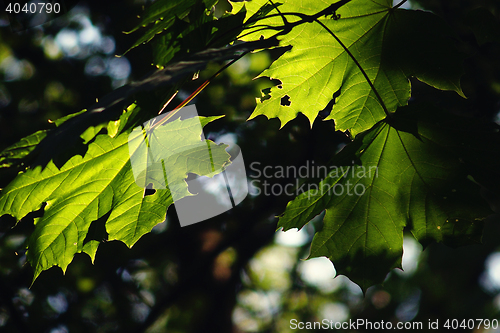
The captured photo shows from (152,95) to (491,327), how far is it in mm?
7002

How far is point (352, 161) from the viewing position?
43.5 inches

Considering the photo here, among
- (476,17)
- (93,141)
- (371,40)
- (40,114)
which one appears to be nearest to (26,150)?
(93,141)

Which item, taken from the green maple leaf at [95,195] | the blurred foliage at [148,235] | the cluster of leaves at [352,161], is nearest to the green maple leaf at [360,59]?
the cluster of leaves at [352,161]

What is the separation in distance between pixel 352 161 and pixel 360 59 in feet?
1.22

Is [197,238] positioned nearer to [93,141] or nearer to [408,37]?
[93,141]

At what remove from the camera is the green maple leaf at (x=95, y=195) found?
41.3 inches

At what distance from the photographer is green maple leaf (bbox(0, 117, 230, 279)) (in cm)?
105

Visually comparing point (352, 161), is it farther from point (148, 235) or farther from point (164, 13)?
point (148, 235)

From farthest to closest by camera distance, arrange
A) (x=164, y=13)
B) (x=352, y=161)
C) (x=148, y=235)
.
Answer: (x=148, y=235) → (x=352, y=161) → (x=164, y=13)

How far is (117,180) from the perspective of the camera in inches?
45.3

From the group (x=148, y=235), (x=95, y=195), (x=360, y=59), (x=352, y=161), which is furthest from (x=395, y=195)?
(x=148, y=235)

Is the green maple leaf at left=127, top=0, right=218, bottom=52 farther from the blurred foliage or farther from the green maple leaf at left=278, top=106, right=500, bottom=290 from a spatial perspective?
the blurred foliage


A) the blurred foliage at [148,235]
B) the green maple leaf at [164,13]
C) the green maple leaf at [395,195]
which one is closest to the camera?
the green maple leaf at [164,13]

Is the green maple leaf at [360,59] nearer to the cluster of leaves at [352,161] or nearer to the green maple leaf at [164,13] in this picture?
the cluster of leaves at [352,161]
